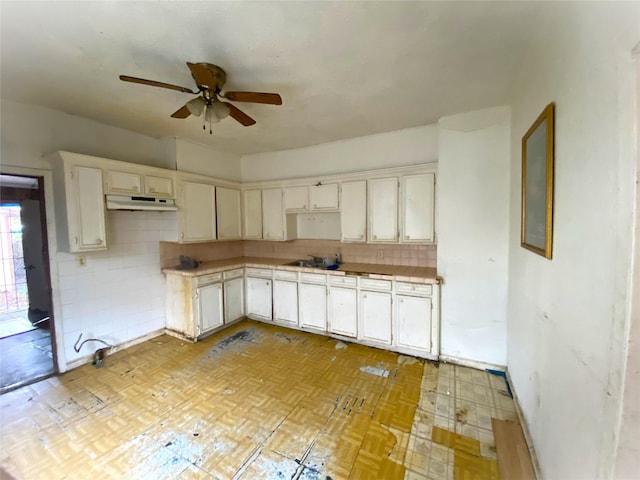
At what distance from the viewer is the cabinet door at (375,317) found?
10.2 ft

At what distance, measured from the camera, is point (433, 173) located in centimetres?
302

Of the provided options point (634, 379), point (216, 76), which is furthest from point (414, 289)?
point (216, 76)

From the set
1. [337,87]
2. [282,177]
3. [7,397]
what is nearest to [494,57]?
[337,87]

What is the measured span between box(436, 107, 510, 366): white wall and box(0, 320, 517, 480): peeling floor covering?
0.39 metres

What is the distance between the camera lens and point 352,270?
3348 millimetres

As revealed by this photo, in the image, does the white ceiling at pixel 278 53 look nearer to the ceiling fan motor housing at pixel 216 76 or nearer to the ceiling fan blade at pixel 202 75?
the ceiling fan motor housing at pixel 216 76

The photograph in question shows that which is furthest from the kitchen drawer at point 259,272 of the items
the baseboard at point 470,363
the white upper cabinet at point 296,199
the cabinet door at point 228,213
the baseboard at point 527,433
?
the baseboard at point 527,433

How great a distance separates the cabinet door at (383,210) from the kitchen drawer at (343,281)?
582mm

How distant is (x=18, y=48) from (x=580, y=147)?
10.7 ft

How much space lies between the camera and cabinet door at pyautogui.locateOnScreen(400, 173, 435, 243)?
3.07 m

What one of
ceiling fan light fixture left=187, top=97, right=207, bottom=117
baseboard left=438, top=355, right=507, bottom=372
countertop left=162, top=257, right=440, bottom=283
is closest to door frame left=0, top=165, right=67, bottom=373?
countertop left=162, top=257, right=440, bottom=283

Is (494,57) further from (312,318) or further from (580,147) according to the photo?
(312,318)

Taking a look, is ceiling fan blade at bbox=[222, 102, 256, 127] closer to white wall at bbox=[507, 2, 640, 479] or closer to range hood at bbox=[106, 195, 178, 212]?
range hood at bbox=[106, 195, 178, 212]

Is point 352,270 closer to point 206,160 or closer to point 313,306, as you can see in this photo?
point 313,306
